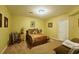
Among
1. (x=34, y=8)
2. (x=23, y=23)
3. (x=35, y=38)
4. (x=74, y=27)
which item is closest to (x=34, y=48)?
(x=35, y=38)

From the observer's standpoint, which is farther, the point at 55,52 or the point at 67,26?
the point at 67,26

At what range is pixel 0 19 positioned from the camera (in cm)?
159

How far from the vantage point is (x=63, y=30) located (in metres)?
1.85

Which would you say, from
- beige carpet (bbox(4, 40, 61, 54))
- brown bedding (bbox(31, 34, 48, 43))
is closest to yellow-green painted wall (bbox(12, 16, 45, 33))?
brown bedding (bbox(31, 34, 48, 43))

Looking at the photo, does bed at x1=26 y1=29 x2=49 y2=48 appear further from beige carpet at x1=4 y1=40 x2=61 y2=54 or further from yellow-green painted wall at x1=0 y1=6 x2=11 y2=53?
yellow-green painted wall at x1=0 y1=6 x2=11 y2=53

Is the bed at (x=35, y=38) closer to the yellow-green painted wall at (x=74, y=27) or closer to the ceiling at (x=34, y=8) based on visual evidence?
the ceiling at (x=34, y=8)

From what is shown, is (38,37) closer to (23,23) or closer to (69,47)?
(23,23)

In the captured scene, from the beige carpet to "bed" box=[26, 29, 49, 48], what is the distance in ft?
0.26

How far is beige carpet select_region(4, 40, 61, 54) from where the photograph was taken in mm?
1667

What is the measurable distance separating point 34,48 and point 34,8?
0.77 m

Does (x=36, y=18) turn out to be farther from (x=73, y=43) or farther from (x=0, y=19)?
(x=73, y=43)

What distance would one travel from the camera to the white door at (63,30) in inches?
70.7

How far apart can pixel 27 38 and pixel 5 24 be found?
500mm
